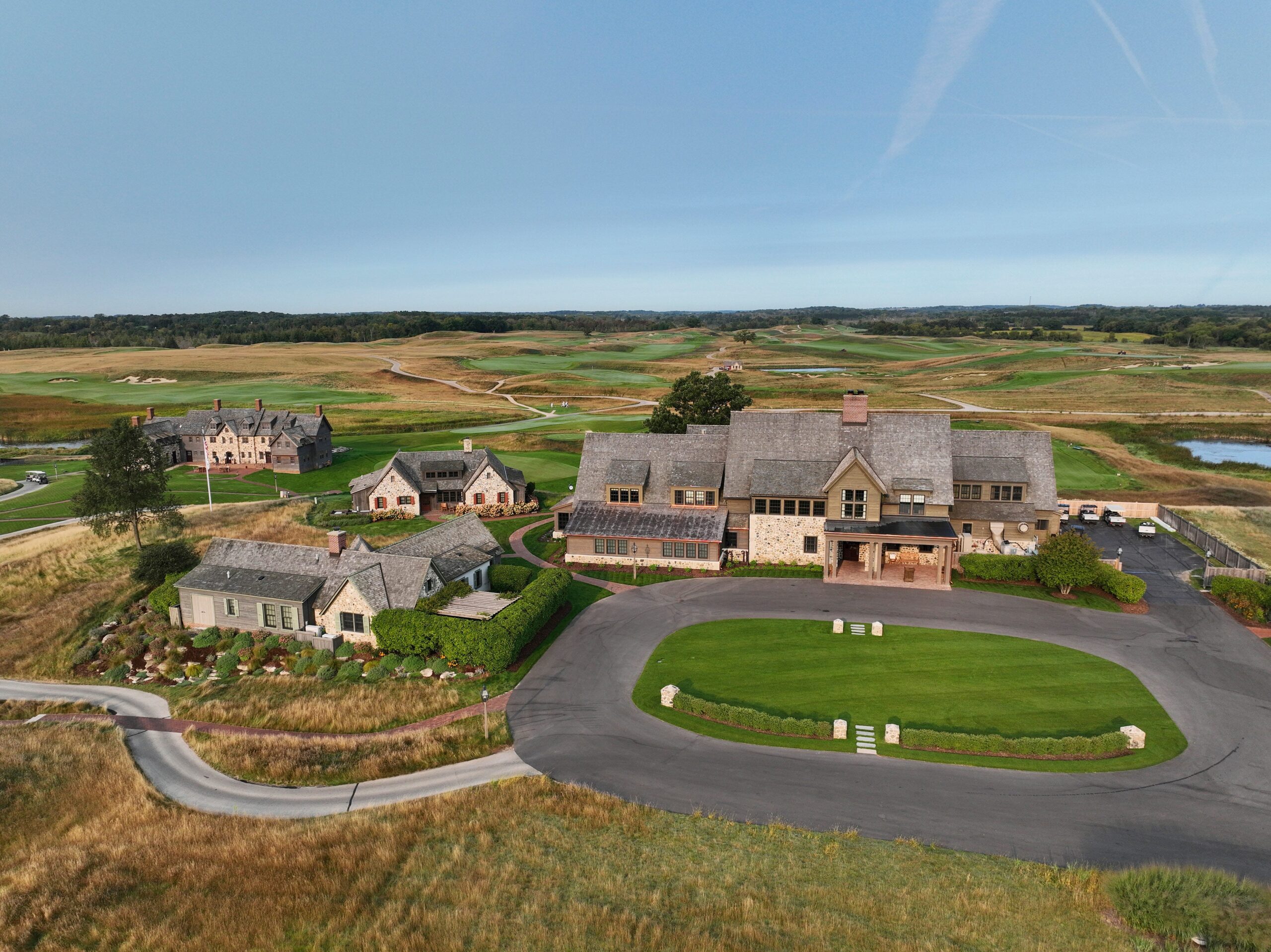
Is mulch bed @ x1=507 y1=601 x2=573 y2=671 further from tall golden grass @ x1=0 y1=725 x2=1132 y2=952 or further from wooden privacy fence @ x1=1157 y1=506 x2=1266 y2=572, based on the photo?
wooden privacy fence @ x1=1157 y1=506 x2=1266 y2=572

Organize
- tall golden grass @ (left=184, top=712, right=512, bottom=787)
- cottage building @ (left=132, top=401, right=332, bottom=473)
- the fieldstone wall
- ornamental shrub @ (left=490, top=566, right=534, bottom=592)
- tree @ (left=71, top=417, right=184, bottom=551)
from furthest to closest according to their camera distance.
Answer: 1. cottage building @ (left=132, top=401, right=332, bottom=473)
2. tree @ (left=71, top=417, right=184, bottom=551)
3. the fieldstone wall
4. ornamental shrub @ (left=490, top=566, right=534, bottom=592)
5. tall golden grass @ (left=184, top=712, right=512, bottom=787)

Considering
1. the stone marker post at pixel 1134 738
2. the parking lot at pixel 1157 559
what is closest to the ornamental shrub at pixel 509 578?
the stone marker post at pixel 1134 738

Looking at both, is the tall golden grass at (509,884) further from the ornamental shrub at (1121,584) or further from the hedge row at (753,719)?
the ornamental shrub at (1121,584)

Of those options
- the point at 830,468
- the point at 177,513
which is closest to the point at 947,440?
the point at 830,468

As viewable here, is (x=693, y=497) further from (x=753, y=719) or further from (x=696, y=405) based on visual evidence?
(x=696, y=405)

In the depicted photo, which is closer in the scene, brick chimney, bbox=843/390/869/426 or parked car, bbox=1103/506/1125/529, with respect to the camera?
brick chimney, bbox=843/390/869/426

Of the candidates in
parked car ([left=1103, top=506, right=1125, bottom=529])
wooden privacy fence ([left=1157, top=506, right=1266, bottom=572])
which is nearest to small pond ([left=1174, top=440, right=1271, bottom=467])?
wooden privacy fence ([left=1157, top=506, right=1266, bottom=572])

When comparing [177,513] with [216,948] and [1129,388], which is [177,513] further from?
[1129,388]
